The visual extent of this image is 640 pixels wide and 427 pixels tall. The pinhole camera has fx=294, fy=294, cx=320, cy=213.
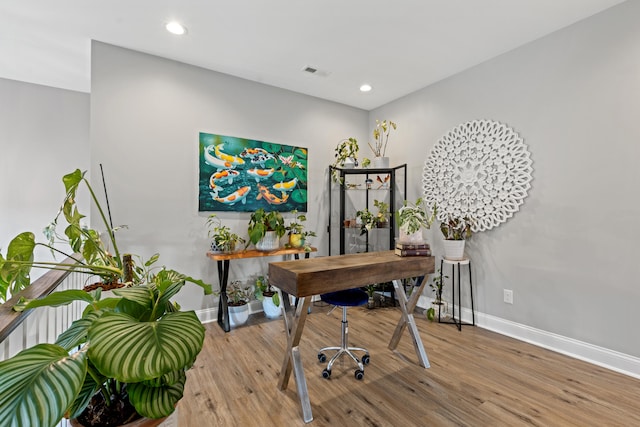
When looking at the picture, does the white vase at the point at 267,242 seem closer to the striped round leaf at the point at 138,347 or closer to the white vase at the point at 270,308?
the white vase at the point at 270,308

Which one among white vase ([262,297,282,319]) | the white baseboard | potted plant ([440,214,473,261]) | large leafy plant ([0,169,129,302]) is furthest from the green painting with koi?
the white baseboard

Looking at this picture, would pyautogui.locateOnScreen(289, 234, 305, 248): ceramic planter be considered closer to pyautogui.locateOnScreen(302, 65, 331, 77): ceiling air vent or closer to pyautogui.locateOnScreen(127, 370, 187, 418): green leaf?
pyautogui.locateOnScreen(302, 65, 331, 77): ceiling air vent

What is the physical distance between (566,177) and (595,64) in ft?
2.87

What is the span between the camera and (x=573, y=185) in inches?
93.8

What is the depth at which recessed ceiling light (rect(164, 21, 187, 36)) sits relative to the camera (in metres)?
2.36

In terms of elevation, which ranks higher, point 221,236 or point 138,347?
point 221,236

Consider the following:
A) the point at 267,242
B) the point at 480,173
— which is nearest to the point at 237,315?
the point at 267,242

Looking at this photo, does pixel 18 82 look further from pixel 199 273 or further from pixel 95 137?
pixel 199 273

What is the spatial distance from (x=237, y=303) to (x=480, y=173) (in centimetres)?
280

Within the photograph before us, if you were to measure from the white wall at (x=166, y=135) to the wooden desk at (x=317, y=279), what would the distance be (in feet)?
5.12

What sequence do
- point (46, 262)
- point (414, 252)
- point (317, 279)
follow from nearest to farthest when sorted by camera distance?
point (46, 262) < point (317, 279) < point (414, 252)

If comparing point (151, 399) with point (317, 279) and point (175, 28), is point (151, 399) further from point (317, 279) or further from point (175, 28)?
point (175, 28)

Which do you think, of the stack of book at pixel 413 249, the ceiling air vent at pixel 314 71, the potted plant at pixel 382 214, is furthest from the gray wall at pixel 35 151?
the stack of book at pixel 413 249

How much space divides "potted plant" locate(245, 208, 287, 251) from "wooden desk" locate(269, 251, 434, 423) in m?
1.24
